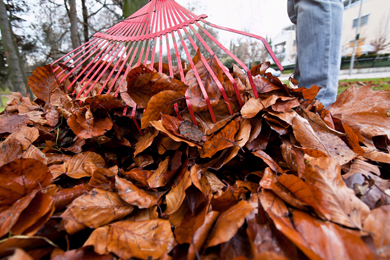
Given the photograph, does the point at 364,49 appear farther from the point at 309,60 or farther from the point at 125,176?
the point at 125,176

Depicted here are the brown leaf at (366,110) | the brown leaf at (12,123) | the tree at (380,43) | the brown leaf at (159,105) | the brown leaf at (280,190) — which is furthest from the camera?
the tree at (380,43)

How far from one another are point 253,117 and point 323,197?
0.38 m

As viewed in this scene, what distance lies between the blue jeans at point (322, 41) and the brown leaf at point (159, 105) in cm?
135

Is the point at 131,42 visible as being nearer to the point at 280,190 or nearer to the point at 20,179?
the point at 20,179

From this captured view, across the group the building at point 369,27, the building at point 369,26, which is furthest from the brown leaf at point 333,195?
the building at point 369,26

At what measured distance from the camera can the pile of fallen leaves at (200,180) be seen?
1.32 feet

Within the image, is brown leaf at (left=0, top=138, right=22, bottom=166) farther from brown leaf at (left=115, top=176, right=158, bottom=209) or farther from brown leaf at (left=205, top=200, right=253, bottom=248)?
brown leaf at (left=205, top=200, right=253, bottom=248)

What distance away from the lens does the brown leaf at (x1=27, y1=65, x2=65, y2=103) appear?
117 centimetres

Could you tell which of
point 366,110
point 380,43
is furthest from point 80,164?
point 380,43

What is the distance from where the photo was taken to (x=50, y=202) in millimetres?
468

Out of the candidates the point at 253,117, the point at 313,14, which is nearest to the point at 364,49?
the point at 313,14

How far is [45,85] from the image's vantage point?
1199 millimetres

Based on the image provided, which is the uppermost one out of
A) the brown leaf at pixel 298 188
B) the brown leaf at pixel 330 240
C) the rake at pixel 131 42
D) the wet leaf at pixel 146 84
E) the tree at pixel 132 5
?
the tree at pixel 132 5

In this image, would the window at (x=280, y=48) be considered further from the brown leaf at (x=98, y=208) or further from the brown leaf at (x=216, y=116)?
the brown leaf at (x=98, y=208)
